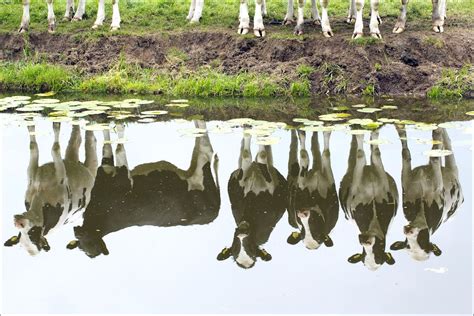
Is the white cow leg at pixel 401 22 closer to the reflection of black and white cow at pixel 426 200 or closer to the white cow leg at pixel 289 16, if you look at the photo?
the white cow leg at pixel 289 16

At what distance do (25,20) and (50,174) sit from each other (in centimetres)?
995

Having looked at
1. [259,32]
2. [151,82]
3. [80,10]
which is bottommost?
[151,82]

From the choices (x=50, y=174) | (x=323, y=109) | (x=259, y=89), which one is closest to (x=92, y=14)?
(x=259, y=89)

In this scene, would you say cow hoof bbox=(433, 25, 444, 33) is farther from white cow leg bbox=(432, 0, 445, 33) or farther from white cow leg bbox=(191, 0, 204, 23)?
white cow leg bbox=(191, 0, 204, 23)

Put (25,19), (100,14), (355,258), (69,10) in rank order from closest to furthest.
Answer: (355,258) → (25,19) → (100,14) → (69,10)

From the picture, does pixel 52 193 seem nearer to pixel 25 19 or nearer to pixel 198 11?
pixel 198 11

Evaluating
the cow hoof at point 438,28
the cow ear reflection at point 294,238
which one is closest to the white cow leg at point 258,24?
the cow hoof at point 438,28

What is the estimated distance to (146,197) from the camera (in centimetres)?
1026

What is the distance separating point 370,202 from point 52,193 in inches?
153

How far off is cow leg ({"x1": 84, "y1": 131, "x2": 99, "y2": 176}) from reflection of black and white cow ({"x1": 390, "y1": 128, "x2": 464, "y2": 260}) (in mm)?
4218

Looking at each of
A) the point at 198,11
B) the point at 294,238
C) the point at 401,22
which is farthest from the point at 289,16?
the point at 294,238

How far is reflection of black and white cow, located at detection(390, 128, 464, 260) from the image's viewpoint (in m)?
8.72

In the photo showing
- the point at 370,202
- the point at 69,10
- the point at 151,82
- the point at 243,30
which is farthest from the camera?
the point at 69,10

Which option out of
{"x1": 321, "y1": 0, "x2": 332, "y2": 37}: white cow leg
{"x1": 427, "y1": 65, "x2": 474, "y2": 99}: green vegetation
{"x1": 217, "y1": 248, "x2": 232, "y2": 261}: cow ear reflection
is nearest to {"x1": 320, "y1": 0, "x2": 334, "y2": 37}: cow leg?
{"x1": 321, "y1": 0, "x2": 332, "y2": 37}: white cow leg
